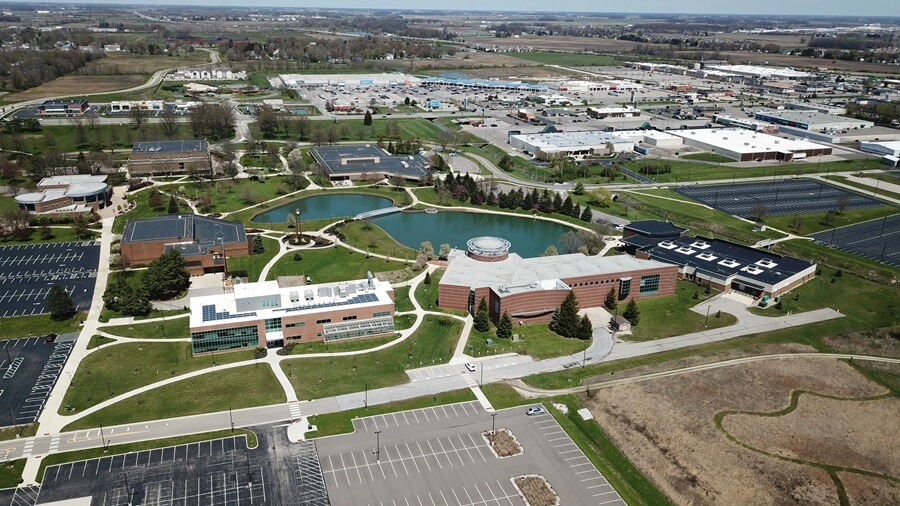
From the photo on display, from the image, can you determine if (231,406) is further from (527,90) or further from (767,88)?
(767,88)

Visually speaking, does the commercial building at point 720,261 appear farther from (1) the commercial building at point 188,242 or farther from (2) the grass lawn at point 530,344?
(1) the commercial building at point 188,242

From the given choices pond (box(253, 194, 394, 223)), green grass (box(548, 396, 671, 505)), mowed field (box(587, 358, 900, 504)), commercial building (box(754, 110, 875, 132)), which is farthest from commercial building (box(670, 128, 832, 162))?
green grass (box(548, 396, 671, 505))

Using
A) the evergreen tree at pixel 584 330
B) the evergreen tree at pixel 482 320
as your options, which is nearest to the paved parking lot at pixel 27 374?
the evergreen tree at pixel 482 320

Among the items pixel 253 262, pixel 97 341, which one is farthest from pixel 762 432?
pixel 97 341

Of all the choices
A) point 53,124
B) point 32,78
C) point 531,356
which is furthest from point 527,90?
point 531,356

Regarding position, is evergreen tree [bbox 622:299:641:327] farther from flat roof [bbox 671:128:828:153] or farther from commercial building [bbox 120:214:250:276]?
flat roof [bbox 671:128:828:153]
